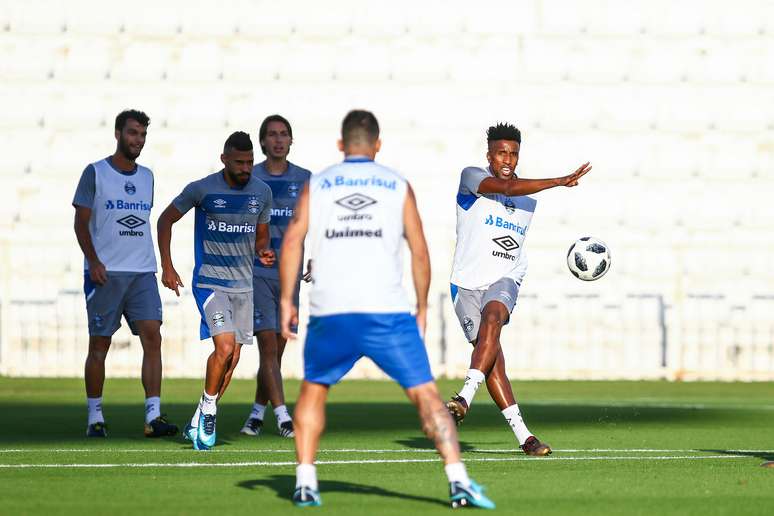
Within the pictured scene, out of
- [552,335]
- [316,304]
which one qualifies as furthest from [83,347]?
[316,304]

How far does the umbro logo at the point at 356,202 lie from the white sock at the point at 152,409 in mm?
4578

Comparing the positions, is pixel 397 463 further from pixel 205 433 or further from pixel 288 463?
pixel 205 433

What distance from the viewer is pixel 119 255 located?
10.7 m

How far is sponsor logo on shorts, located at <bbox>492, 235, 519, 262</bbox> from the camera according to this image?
948 centimetres

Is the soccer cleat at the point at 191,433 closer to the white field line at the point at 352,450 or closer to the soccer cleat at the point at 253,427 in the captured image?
the white field line at the point at 352,450

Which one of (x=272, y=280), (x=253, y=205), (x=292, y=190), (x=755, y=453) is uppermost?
(x=292, y=190)

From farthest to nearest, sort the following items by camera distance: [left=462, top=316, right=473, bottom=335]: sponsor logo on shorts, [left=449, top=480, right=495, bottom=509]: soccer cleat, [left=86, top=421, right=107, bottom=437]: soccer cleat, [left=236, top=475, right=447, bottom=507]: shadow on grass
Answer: [left=86, top=421, right=107, bottom=437]: soccer cleat, [left=462, top=316, right=473, bottom=335]: sponsor logo on shorts, [left=236, top=475, right=447, bottom=507]: shadow on grass, [left=449, top=480, right=495, bottom=509]: soccer cleat

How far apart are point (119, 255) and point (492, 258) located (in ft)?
10.2

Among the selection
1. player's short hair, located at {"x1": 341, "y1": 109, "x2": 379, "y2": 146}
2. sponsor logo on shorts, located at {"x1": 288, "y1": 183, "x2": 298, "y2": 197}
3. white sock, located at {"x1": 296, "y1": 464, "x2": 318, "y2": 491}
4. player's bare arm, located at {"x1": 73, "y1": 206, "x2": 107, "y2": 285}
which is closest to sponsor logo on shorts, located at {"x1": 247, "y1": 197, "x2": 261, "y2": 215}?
sponsor logo on shorts, located at {"x1": 288, "y1": 183, "x2": 298, "y2": 197}

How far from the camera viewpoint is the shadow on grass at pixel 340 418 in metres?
10.5

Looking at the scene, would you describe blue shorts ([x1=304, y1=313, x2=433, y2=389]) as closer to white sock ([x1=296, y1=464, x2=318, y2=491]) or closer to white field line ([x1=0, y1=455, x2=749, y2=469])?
white sock ([x1=296, y1=464, x2=318, y2=491])

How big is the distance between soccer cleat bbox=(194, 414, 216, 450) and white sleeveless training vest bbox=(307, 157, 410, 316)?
3.09 m

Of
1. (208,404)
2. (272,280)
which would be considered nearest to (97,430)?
(208,404)

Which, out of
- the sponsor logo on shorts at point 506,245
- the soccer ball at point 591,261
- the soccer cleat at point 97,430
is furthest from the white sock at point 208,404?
the soccer ball at point 591,261
